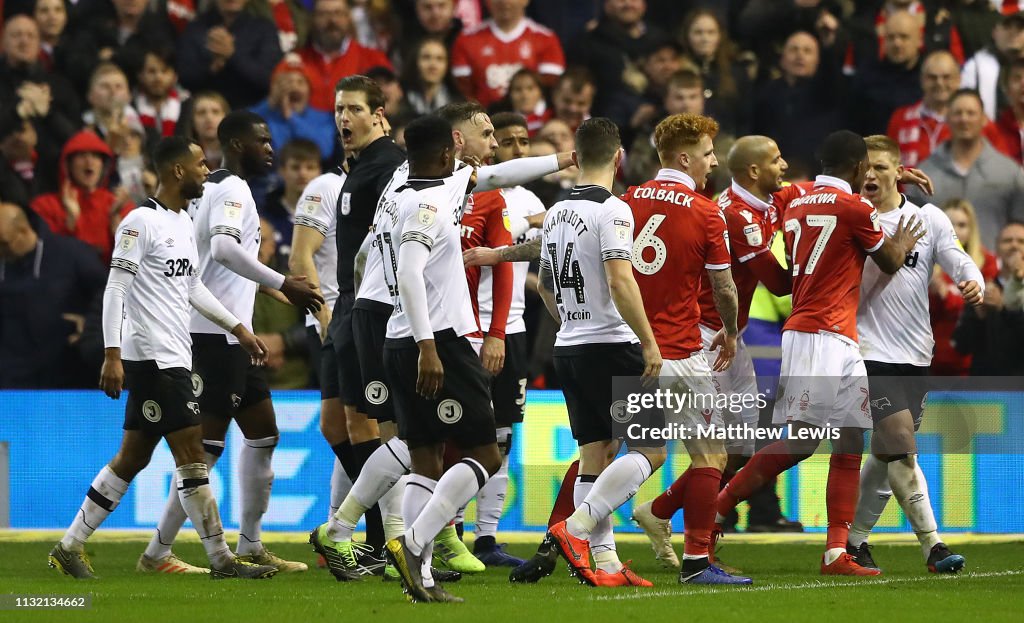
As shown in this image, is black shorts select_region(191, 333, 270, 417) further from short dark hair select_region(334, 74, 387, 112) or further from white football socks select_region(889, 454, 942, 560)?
white football socks select_region(889, 454, 942, 560)

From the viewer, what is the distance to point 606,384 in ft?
28.7

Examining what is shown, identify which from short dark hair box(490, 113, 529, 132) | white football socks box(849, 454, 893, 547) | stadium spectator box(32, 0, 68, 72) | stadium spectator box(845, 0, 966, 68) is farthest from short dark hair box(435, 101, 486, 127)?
stadium spectator box(32, 0, 68, 72)

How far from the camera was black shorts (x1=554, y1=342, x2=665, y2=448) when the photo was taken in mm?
8719

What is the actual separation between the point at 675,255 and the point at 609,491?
141 centimetres

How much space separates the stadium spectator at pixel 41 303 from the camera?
→ 1378cm

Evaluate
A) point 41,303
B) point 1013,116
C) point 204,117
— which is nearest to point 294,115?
point 204,117

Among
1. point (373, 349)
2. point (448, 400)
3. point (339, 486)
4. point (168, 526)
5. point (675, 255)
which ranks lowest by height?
point (168, 526)

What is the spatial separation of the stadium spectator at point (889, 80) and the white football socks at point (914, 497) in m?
5.74

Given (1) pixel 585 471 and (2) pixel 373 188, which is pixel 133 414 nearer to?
(2) pixel 373 188

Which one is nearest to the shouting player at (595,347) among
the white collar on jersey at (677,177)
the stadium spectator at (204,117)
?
the white collar on jersey at (677,177)

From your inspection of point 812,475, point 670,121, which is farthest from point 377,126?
point 812,475

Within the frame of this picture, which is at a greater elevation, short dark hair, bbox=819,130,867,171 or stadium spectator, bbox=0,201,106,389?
short dark hair, bbox=819,130,867,171

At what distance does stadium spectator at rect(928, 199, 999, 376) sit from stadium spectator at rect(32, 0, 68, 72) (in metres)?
8.91

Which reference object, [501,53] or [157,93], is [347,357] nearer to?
[501,53]
